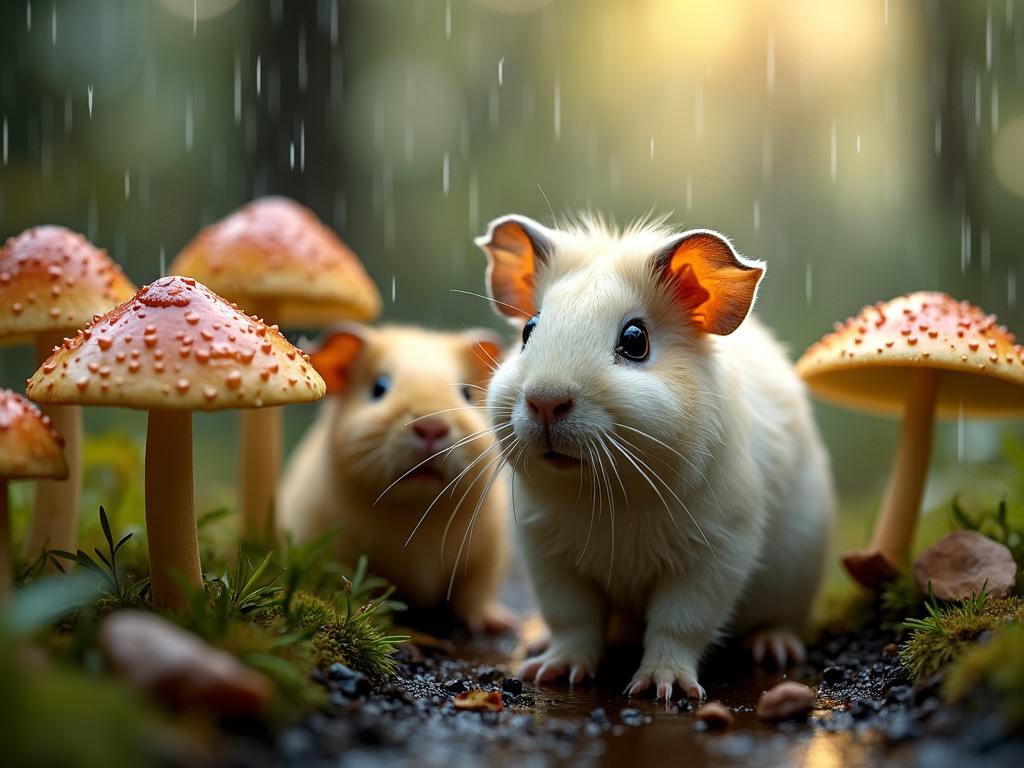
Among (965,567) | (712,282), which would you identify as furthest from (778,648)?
(712,282)

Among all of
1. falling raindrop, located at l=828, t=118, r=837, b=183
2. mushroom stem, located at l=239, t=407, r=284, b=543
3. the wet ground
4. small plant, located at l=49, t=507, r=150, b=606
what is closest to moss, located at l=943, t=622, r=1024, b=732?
the wet ground

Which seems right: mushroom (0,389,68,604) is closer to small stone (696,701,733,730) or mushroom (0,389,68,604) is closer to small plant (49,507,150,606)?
small plant (49,507,150,606)

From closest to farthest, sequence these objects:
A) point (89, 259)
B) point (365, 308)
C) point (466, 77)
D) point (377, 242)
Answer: point (89, 259) < point (365, 308) < point (377, 242) < point (466, 77)

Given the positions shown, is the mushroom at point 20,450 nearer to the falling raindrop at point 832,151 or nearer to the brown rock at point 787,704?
the brown rock at point 787,704

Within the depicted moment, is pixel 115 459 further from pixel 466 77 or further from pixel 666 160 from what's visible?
pixel 666 160

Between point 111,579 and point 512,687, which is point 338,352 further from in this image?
point 512,687

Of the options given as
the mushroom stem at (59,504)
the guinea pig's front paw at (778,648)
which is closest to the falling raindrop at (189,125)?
the mushroom stem at (59,504)

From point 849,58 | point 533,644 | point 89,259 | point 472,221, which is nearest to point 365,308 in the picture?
point 89,259
